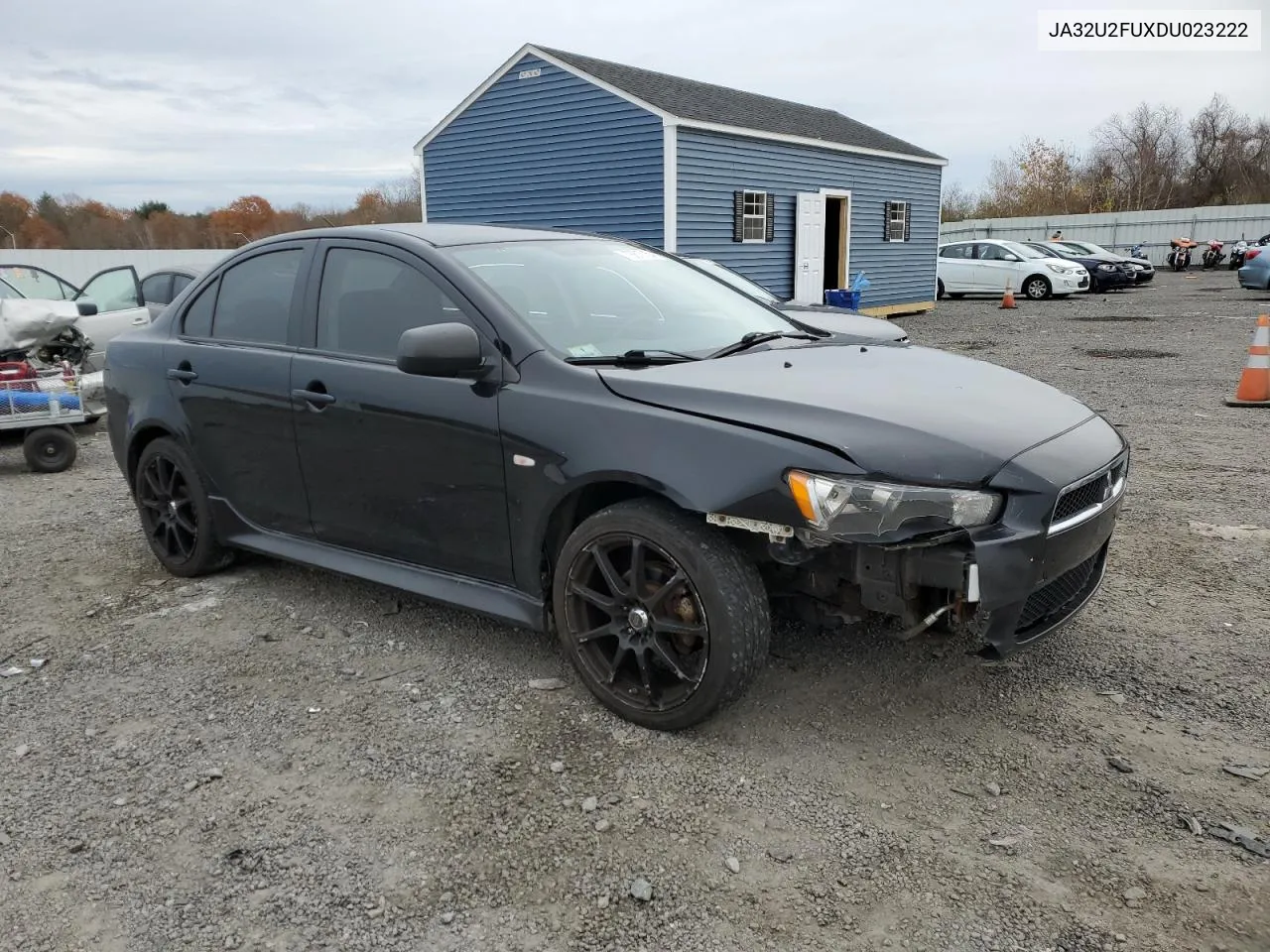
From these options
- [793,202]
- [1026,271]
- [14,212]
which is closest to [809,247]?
[793,202]

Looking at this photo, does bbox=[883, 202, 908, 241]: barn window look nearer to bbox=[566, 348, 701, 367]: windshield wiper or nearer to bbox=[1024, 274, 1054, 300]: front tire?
bbox=[1024, 274, 1054, 300]: front tire

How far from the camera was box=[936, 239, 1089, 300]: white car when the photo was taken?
80.5 ft

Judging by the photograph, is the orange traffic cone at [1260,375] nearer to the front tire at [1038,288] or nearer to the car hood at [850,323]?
the car hood at [850,323]

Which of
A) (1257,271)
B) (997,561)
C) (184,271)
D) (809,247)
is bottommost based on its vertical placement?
(997,561)

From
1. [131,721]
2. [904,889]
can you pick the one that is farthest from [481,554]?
[904,889]

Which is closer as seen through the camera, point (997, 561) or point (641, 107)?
point (997, 561)

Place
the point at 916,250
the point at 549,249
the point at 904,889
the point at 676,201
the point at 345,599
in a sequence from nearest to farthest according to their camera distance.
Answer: the point at 904,889 < the point at 549,249 < the point at 345,599 < the point at 676,201 < the point at 916,250

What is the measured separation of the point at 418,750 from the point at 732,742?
101 centimetres

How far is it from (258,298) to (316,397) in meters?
0.75

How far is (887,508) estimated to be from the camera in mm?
2715

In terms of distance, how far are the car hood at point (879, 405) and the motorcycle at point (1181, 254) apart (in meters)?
36.9

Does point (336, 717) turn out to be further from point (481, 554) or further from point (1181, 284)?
point (1181, 284)

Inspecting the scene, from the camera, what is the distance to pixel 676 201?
16.2 meters

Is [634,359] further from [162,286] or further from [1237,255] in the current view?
[1237,255]
